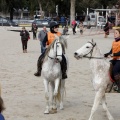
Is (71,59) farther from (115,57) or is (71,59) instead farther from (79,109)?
(115,57)

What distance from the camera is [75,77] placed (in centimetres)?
1599

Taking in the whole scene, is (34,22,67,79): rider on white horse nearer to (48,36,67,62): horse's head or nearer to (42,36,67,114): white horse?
(42,36,67,114): white horse

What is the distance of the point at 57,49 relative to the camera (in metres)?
9.75

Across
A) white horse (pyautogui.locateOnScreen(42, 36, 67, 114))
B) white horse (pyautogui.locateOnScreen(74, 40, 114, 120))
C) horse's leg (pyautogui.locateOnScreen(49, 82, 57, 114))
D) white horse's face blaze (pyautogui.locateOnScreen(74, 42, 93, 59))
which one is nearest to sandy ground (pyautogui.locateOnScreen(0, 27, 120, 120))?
horse's leg (pyautogui.locateOnScreen(49, 82, 57, 114))

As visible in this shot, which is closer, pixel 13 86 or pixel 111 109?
pixel 111 109

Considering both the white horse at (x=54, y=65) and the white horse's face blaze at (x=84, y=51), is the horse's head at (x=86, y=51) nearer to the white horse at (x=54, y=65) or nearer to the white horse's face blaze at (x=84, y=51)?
the white horse's face blaze at (x=84, y=51)

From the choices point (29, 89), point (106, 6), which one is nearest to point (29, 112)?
point (29, 89)

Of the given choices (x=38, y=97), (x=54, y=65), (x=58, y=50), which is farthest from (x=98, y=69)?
(x=38, y=97)

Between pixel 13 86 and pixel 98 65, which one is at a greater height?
pixel 98 65

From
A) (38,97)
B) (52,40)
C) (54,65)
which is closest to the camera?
(54,65)

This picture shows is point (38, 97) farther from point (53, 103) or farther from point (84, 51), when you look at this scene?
point (84, 51)

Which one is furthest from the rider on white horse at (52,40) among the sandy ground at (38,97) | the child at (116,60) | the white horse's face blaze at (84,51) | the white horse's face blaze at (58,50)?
the child at (116,60)

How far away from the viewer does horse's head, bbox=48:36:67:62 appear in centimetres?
970

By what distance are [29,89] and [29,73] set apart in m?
3.75
